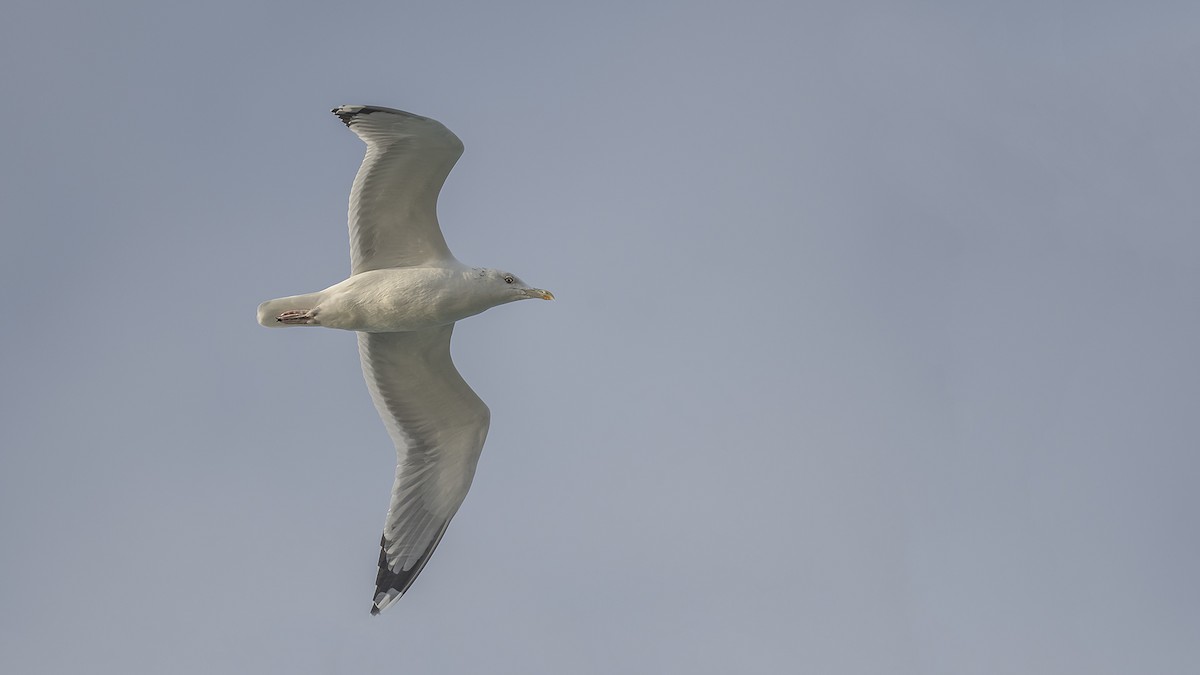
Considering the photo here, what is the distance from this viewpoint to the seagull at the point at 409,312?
15.7m

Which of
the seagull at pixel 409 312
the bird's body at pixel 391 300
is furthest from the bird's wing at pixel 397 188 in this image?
the bird's body at pixel 391 300

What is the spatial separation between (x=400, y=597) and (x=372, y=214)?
4.69m

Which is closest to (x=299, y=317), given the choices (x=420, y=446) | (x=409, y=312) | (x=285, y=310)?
(x=285, y=310)

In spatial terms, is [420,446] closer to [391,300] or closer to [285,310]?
[391,300]

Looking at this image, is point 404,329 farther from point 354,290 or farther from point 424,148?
point 424,148

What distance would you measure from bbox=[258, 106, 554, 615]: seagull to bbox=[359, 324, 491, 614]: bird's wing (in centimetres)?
1

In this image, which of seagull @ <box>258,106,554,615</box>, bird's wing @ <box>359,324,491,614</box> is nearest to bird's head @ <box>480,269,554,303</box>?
seagull @ <box>258,106,554,615</box>

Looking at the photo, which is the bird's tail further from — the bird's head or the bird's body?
the bird's head

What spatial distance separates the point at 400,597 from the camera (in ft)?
56.1

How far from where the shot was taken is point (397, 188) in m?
15.9

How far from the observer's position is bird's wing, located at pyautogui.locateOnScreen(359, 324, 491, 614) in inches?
672

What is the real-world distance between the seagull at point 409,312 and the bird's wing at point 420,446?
0.01 meters

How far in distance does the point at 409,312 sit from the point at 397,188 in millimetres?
1426

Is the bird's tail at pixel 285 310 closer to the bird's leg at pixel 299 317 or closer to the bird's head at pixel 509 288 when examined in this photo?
the bird's leg at pixel 299 317
